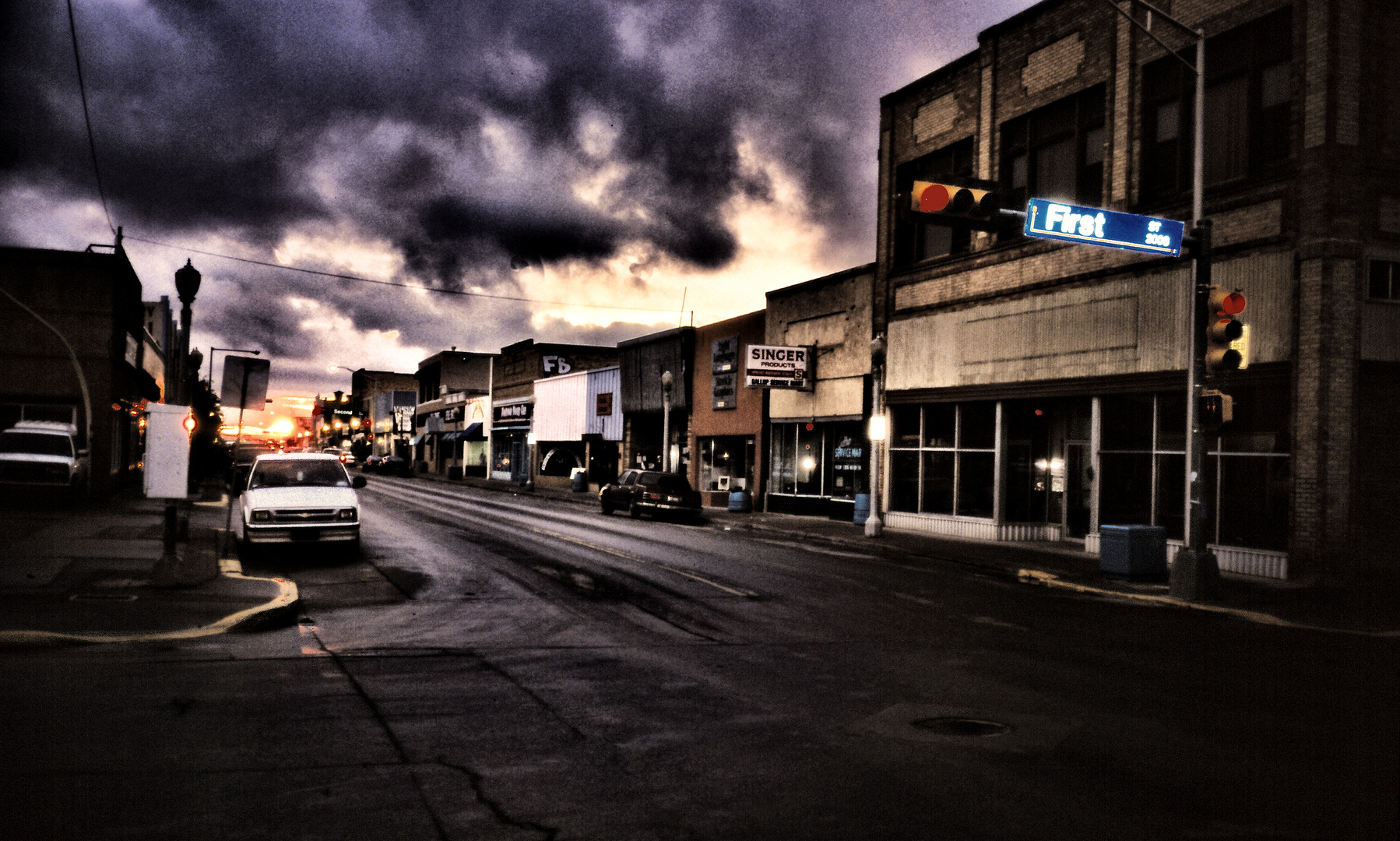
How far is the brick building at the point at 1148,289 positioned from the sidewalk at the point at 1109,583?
836 millimetres

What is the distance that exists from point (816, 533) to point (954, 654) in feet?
50.5

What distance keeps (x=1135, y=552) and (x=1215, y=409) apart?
11.3ft

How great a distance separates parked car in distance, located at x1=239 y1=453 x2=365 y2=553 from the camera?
1598 centimetres

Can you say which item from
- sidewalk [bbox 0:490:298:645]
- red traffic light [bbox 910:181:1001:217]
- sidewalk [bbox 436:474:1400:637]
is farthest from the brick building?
sidewalk [bbox 0:490:298:645]

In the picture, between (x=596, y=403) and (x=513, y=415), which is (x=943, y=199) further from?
(x=513, y=415)

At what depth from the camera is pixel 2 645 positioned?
859 cm

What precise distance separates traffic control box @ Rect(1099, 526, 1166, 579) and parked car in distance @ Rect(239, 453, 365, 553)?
12.9 metres

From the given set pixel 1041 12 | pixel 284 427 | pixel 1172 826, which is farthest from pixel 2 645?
pixel 284 427

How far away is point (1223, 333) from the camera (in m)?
13.8

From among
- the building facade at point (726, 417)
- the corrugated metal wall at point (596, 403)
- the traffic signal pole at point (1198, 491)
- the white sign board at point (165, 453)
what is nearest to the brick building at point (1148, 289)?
the traffic signal pole at point (1198, 491)

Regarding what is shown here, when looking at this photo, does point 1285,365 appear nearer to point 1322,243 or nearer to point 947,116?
point 1322,243

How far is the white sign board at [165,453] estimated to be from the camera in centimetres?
2744

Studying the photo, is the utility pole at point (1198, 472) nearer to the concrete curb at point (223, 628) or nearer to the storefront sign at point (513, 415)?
the concrete curb at point (223, 628)

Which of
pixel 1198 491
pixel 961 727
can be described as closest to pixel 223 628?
pixel 961 727
